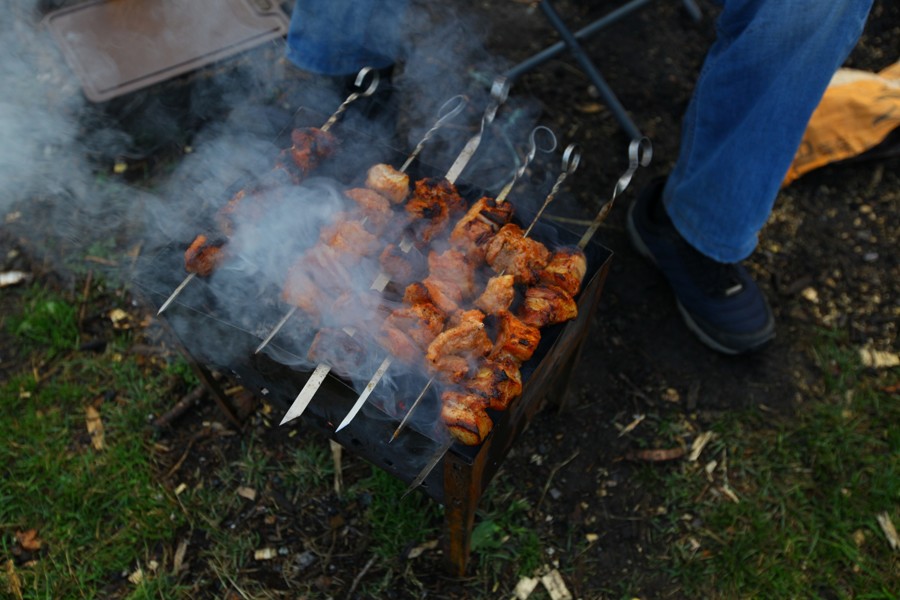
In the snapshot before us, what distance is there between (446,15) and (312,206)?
298 cm

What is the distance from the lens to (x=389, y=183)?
259 cm

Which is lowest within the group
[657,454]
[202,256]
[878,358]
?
[878,358]

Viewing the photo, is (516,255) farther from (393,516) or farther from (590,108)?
(590,108)

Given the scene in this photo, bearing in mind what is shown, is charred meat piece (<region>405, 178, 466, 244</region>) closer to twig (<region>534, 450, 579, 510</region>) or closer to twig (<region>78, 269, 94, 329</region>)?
twig (<region>534, 450, 579, 510</region>)

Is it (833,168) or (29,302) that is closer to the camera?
(29,302)

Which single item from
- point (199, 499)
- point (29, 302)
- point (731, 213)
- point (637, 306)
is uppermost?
point (29, 302)

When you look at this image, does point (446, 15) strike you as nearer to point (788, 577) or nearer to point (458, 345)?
point (458, 345)

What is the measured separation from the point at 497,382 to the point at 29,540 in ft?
7.79

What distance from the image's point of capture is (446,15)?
197 inches

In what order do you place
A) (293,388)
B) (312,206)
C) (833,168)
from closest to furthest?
(293,388) → (312,206) → (833,168)

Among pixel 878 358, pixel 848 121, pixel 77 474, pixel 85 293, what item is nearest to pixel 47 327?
pixel 85 293

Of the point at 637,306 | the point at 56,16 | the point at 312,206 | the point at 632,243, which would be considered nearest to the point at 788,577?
the point at 637,306

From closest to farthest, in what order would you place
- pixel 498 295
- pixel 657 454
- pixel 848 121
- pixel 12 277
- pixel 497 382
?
pixel 497 382 → pixel 498 295 → pixel 657 454 → pixel 12 277 → pixel 848 121

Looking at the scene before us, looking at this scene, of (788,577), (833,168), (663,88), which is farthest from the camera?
(663,88)
